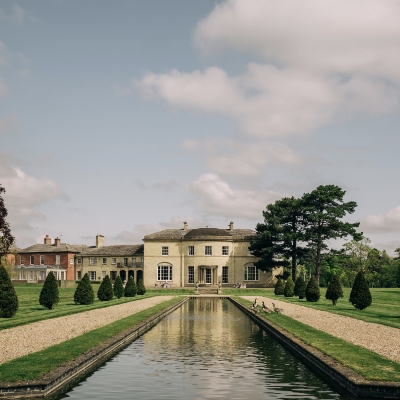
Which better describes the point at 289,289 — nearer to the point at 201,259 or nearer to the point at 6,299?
the point at 201,259

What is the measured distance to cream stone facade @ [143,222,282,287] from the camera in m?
71.2

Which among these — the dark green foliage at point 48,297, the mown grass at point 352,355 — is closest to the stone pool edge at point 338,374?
the mown grass at point 352,355

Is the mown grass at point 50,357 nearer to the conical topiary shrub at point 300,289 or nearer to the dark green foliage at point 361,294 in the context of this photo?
the dark green foliage at point 361,294

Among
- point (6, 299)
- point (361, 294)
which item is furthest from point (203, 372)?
point (361, 294)

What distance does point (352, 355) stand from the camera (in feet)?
45.6

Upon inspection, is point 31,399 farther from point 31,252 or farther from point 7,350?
point 31,252

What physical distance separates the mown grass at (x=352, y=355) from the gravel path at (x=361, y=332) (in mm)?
492

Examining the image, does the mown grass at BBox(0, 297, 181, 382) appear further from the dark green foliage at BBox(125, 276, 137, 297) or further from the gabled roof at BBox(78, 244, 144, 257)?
the gabled roof at BBox(78, 244, 144, 257)

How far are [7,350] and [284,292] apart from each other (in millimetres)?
37846

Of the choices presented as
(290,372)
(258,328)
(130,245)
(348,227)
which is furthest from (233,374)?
(130,245)

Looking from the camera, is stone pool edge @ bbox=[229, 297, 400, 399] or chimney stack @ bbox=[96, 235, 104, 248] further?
chimney stack @ bbox=[96, 235, 104, 248]

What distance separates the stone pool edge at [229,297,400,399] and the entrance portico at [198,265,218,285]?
52.9 metres

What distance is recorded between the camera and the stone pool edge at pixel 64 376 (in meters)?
10.1

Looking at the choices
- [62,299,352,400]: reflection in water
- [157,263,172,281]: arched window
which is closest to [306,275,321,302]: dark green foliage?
[62,299,352,400]: reflection in water
